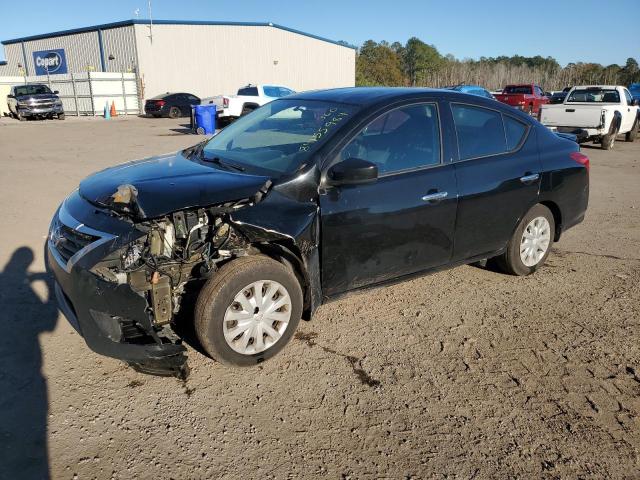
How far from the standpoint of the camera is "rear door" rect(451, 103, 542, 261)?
13.6 feet

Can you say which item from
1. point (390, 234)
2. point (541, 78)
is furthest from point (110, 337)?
point (541, 78)

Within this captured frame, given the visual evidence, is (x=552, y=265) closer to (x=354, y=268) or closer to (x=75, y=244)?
(x=354, y=268)

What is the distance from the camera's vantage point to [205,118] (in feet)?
62.4

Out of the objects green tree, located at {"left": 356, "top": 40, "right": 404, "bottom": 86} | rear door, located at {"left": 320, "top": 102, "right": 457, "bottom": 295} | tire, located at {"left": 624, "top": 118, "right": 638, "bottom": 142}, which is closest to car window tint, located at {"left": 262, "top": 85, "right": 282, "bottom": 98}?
tire, located at {"left": 624, "top": 118, "right": 638, "bottom": 142}

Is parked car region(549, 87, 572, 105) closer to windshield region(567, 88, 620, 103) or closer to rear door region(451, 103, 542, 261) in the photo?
windshield region(567, 88, 620, 103)

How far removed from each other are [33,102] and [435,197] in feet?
91.1

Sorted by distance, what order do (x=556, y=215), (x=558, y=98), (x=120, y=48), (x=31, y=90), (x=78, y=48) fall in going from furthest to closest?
(x=78, y=48) → (x=120, y=48) → (x=558, y=98) → (x=31, y=90) → (x=556, y=215)

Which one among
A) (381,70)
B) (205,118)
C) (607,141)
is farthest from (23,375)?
(381,70)

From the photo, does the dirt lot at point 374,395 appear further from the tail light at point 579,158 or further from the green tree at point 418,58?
the green tree at point 418,58

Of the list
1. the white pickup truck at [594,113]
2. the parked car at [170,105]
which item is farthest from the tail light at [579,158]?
the parked car at [170,105]

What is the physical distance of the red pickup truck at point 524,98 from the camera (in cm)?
2702

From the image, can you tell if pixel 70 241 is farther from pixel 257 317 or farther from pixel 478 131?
pixel 478 131

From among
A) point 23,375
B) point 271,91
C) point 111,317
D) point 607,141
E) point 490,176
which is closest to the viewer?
point 111,317

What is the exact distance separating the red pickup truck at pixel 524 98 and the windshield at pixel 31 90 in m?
24.2
